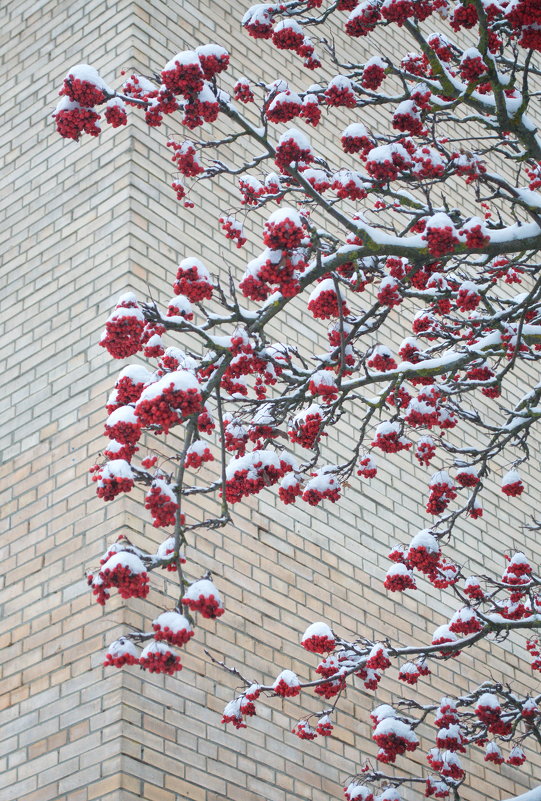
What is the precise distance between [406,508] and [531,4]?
4909 mm

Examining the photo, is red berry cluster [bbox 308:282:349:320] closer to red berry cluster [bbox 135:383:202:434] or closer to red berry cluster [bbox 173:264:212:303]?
red berry cluster [bbox 173:264:212:303]

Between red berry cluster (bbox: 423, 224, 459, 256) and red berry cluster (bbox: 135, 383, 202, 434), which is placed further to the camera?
red berry cluster (bbox: 423, 224, 459, 256)

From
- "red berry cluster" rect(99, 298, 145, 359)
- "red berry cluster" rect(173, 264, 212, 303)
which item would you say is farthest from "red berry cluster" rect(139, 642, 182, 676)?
"red berry cluster" rect(173, 264, 212, 303)

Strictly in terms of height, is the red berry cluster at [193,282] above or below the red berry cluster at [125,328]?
above

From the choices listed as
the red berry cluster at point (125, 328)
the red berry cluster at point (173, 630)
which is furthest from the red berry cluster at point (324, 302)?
the red berry cluster at point (173, 630)

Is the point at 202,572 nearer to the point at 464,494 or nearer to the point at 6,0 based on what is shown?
the point at 464,494

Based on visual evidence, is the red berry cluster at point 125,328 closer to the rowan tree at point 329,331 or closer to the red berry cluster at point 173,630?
the rowan tree at point 329,331

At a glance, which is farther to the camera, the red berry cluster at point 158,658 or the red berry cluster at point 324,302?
the red berry cluster at point 324,302

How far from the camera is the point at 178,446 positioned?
721 centimetres

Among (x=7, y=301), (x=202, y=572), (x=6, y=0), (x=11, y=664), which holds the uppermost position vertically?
(x=6, y=0)

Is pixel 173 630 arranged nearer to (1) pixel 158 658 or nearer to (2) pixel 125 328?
(1) pixel 158 658

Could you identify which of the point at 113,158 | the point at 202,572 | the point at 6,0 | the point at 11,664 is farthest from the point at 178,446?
the point at 6,0

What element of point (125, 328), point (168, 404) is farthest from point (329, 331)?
point (168, 404)

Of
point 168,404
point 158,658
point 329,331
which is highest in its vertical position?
point 329,331
